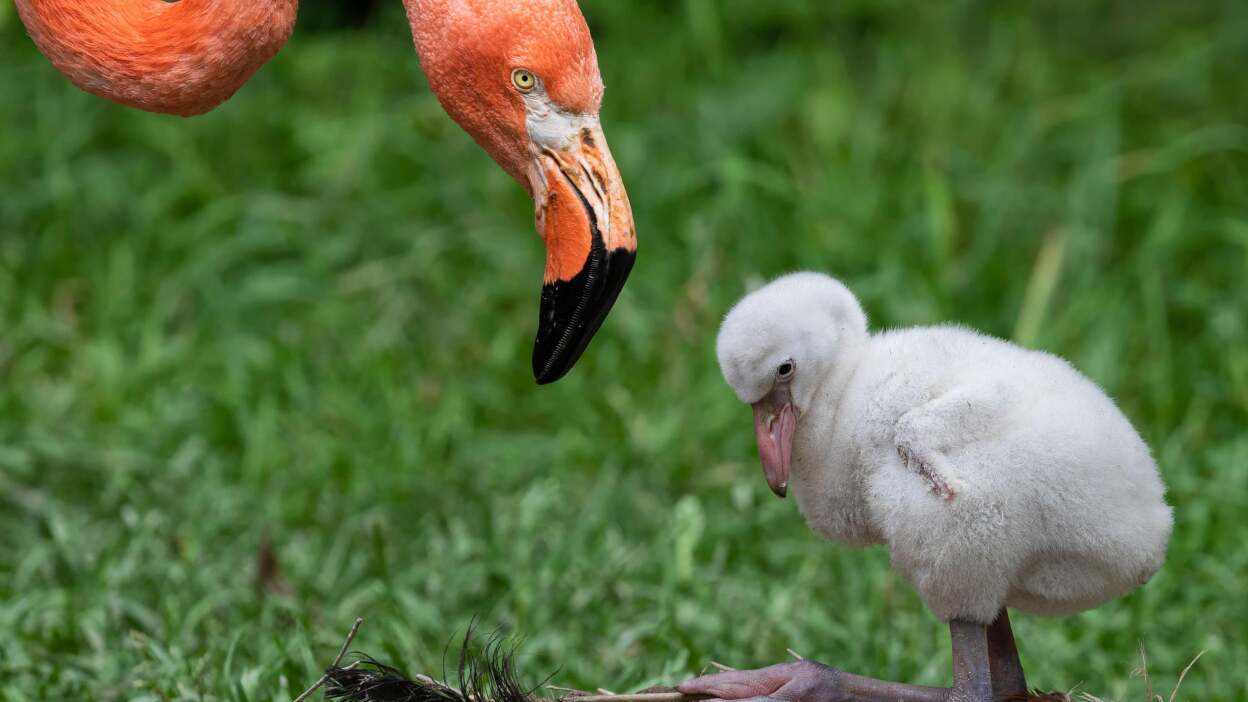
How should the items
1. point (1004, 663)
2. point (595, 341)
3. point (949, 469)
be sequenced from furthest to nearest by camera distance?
point (595, 341) → point (1004, 663) → point (949, 469)

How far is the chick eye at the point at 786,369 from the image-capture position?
2.70 meters

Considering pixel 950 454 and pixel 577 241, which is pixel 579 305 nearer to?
pixel 577 241

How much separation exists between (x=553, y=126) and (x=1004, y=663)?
1294 mm

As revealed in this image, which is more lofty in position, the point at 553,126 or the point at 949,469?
the point at 553,126

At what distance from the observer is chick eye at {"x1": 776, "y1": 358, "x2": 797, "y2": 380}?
2697 mm

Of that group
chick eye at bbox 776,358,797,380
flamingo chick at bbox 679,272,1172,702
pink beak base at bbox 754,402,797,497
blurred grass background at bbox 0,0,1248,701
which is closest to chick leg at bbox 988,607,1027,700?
flamingo chick at bbox 679,272,1172,702

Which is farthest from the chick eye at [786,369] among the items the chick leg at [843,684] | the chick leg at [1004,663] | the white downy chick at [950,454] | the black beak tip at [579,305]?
the chick leg at [1004,663]

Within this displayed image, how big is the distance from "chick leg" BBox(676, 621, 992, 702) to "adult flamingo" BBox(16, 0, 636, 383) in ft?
2.08

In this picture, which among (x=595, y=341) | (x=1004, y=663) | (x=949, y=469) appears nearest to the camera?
(x=949, y=469)

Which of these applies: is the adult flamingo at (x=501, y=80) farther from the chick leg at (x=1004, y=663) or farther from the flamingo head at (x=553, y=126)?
the chick leg at (x=1004, y=663)

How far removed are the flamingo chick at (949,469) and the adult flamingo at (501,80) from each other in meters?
0.30

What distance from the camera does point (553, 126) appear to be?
2.76 meters

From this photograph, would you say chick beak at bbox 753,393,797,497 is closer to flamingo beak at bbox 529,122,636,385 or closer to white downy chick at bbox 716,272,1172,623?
white downy chick at bbox 716,272,1172,623

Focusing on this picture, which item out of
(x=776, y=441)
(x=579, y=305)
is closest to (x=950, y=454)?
(x=776, y=441)
